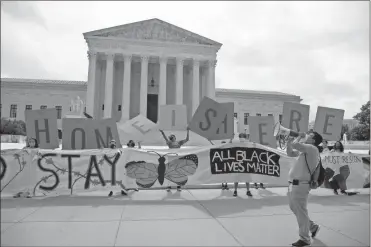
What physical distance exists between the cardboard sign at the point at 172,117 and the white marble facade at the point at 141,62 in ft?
105

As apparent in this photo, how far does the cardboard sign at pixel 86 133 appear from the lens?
859 cm

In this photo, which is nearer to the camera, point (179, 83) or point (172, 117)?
point (172, 117)

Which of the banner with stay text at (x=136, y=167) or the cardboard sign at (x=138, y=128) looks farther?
the cardboard sign at (x=138, y=128)

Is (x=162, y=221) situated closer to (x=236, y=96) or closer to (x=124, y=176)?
(x=124, y=176)

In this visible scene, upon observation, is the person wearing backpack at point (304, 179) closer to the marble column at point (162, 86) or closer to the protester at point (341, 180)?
the protester at point (341, 180)

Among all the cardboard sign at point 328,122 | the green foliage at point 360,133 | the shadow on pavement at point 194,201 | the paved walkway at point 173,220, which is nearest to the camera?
the paved walkway at point 173,220

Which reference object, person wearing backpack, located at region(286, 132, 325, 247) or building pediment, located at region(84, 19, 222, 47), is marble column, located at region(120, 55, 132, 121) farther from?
person wearing backpack, located at region(286, 132, 325, 247)

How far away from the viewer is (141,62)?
45.2 m

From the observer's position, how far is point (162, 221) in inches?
202

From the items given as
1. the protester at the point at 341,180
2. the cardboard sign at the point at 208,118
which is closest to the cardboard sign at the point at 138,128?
the cardboard sign at the point at 208,118

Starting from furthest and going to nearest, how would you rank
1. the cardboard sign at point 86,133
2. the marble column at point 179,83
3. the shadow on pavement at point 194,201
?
the marble column at point 179,83 → the cardboard sign at point 86,133 → the shadow on pavement at point 194,201

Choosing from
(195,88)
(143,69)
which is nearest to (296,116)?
(195,88)

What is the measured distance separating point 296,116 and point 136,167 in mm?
5997

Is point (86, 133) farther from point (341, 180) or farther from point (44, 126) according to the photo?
point (341, 180)
